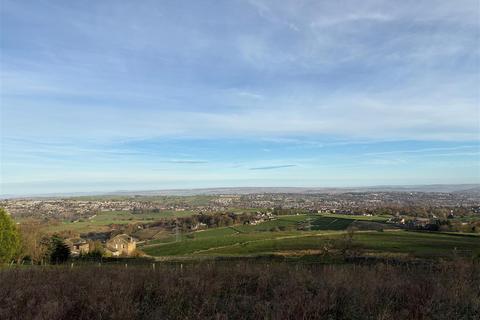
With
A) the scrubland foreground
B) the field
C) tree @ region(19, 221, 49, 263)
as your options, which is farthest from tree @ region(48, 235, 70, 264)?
the scrubland foreground

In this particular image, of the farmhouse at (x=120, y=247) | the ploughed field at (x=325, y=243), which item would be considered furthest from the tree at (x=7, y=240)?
the ploughed field at (x=325, y=243)

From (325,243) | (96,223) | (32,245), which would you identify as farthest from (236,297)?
(96,223)

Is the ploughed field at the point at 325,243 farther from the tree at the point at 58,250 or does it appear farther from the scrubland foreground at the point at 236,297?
Result: the scrubland foreground at the point at 236,297

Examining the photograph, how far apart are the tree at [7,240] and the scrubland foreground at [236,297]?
1415 inches

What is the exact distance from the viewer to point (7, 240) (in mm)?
36812

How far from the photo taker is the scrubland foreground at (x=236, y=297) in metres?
4.68

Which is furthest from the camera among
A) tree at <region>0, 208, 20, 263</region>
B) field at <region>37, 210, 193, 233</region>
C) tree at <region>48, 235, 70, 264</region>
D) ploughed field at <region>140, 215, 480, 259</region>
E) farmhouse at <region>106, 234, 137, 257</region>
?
field at <region>37, 210, 193, 233</region>

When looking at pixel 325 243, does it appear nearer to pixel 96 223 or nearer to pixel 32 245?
pixel 32 245

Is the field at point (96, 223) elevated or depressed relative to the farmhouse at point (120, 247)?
depressed

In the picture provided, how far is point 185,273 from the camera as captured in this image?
293 inches

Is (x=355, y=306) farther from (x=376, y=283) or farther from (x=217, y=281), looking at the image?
(x=217, y=281)

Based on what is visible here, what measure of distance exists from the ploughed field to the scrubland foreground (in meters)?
33.3

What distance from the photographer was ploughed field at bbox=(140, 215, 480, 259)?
4559 centimetres

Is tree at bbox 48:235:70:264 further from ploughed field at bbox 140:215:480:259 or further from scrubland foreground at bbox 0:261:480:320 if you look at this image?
scrubland foreground at bbox 0:261:480:320
